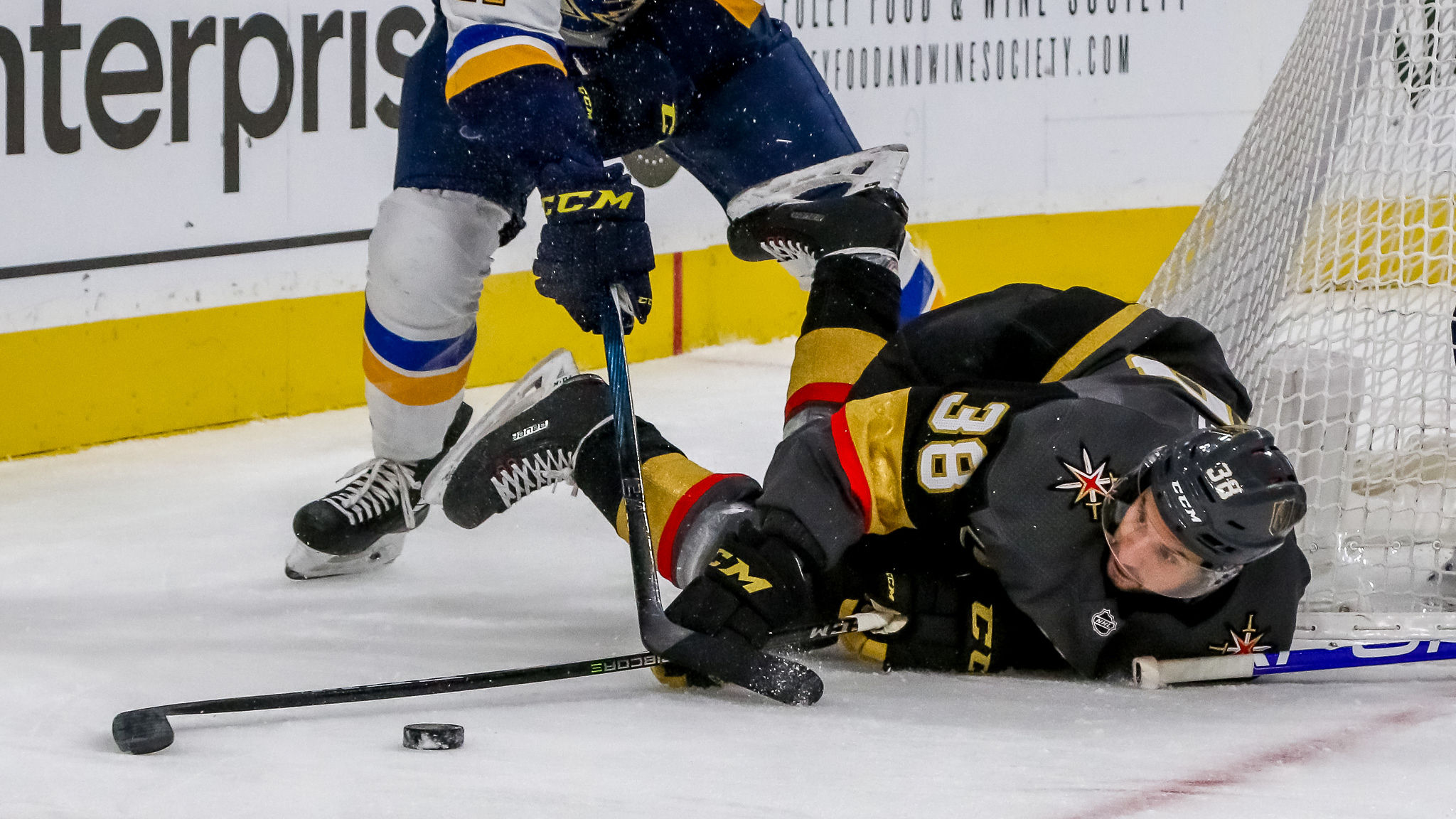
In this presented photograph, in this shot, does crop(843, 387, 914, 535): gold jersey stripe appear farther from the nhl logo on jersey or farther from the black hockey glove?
the black hockey glove

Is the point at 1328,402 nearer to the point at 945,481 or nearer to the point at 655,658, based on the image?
the point at 945,481

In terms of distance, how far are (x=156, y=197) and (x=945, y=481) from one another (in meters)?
1.90

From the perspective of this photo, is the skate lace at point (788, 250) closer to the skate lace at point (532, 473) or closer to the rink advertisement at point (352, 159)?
the skate lace at point (532, 473)

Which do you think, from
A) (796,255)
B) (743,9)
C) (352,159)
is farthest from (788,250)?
(352,159)

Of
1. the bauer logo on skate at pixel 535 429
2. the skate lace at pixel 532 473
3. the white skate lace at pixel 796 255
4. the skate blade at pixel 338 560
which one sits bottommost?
the skate blade at pixel 338 560

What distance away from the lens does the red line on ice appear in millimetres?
1569

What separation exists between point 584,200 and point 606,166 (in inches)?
9.1

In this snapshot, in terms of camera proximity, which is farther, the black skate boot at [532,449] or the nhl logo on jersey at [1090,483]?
the black skate boot at [532,449]

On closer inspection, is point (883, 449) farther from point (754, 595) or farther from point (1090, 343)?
point (1090, 343)

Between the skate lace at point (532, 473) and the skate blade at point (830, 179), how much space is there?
0.47 m

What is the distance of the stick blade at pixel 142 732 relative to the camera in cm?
164

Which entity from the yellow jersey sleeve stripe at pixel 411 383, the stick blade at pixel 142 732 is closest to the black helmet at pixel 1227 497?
the stick blade at pixel 142 732

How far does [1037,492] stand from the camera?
188 centimetres

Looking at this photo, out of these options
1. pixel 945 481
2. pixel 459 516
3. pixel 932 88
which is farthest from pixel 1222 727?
pixel 932 88
